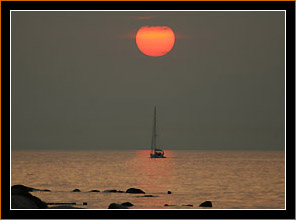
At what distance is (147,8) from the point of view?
17.0 metres

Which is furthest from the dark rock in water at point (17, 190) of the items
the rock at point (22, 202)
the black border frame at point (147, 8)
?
the black border frame at point (147, 8)

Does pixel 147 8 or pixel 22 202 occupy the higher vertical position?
pixel 147 8

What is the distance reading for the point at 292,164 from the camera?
16.5 meters

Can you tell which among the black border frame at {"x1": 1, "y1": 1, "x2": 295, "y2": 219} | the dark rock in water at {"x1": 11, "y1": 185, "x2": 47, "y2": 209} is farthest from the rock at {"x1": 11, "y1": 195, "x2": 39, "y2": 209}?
the black border frame at {"x1": 1, "y1": 1, "x2": 295, "y2": 219}

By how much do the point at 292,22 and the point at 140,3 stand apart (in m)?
5.00

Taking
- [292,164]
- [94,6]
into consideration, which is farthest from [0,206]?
[292,164]

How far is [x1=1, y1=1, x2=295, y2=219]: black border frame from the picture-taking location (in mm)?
15688

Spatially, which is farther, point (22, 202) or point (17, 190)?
point (17, 190)

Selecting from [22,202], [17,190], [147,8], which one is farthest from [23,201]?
[147,8]

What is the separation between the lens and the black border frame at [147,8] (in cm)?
1569

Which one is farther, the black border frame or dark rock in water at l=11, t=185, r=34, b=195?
dark rock in water at l=11, t=185, r=34, b=195

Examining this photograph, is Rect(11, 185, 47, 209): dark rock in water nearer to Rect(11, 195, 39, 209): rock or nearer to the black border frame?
Rect(11, 195, 39, 209): rock

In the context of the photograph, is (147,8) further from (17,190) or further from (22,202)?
(17,190)

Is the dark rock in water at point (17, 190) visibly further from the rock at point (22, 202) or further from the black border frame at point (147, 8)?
the black border frame at point (147, 8)
